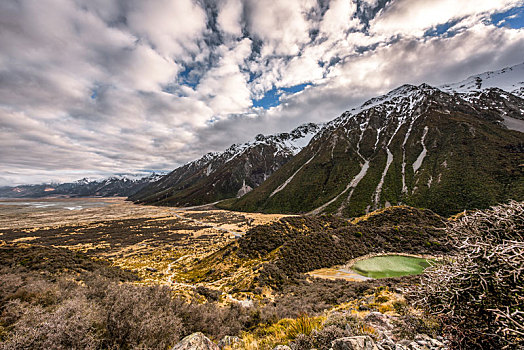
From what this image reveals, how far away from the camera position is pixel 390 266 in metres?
20.0

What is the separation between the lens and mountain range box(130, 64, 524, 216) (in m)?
62.4

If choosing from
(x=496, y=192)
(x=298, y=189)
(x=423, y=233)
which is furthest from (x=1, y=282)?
(x=298, y=189)

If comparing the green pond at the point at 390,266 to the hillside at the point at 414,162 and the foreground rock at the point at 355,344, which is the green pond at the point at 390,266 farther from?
the hillside at the point at 414,162

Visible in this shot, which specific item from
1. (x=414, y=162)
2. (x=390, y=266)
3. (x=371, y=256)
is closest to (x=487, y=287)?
(x=390, y=266)

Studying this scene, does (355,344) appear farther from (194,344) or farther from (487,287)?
(194,344)

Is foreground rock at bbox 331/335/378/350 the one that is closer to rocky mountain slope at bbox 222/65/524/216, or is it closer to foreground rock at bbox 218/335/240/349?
foreground rock at bbox 218/335/240/349

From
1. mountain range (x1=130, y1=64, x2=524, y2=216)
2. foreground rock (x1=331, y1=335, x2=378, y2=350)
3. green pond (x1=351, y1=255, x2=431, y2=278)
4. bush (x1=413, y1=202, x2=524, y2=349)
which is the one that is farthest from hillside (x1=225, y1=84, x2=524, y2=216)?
foreground rock (x1=331, y1=335, x2=378, y2=350)

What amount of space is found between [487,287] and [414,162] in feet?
359

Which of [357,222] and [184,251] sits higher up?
[357,222]

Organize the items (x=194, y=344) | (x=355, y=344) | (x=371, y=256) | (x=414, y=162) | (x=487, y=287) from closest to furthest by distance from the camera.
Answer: (x=487, y=287) → (x=355, y=344) → (x=194, y=344) → (x=371, y=256) → (x=414, y=162)

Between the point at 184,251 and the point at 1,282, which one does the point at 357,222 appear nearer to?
the point at 184,251

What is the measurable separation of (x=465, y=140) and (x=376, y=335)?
370 feet

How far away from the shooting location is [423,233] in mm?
26391

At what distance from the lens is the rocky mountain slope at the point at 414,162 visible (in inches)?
2451
